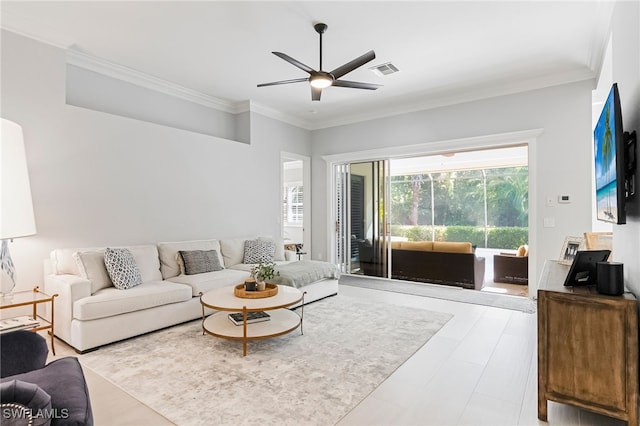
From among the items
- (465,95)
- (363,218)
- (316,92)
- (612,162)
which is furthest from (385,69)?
(363,218)

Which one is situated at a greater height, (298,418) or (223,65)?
(223,65)

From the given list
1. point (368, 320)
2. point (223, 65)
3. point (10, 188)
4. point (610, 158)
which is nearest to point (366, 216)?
point (368, 320)

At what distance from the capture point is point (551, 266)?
320 centimetres

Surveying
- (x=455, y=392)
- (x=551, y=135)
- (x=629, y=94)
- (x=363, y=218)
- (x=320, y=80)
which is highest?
(x=320, y=80)

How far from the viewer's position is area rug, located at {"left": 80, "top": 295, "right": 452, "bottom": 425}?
215cm

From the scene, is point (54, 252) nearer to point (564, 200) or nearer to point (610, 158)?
point (610, 158)

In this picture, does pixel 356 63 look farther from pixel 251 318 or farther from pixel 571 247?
pixel 571 247

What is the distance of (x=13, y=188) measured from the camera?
1.42 m

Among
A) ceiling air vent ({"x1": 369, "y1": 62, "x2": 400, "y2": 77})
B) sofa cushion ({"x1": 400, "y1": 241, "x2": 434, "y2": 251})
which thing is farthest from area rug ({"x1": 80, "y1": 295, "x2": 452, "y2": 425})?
ceiling air vent ({"x1": 369, "y1": 62, "x2": 400, "y2": 77})

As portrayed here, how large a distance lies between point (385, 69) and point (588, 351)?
369 centimetres

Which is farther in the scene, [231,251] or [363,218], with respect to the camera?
[363,218]

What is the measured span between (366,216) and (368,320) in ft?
10.0

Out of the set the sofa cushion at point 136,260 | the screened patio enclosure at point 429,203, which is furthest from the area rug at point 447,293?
the sofa cushion at point 136,260

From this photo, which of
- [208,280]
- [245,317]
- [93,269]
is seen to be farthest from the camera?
[208,280]
